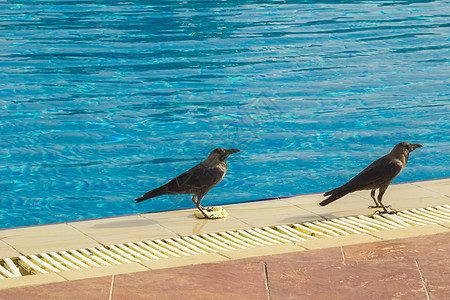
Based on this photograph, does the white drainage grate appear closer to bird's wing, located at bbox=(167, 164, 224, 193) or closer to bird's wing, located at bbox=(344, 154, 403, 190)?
bird's wing, located at bbox=(344, 154, 403, 190)

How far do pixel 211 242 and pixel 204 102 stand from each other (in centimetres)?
656

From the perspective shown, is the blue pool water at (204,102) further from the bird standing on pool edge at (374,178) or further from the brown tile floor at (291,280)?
the brown tile floor at (291,280)

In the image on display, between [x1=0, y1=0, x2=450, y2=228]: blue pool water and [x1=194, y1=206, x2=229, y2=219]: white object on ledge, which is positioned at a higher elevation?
[x1=0, y1=0, x2=450, y2=228]: blue pool water

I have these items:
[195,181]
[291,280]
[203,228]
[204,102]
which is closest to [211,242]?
[203,228]

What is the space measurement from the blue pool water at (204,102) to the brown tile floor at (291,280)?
3568 millimetres

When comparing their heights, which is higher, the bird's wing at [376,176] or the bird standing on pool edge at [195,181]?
the bird standing on pool edge at [195,181]

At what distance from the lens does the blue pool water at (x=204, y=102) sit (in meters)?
9.24

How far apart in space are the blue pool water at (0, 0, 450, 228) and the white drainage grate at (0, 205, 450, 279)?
8.53 feet

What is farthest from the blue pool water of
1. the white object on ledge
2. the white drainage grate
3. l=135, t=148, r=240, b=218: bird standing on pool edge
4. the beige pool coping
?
the white drainage grate

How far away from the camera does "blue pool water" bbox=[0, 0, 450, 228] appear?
30.3 feet

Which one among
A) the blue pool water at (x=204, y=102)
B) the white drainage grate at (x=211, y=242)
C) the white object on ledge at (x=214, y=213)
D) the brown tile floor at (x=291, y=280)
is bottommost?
the brown tile floor at (x=291, y=280)

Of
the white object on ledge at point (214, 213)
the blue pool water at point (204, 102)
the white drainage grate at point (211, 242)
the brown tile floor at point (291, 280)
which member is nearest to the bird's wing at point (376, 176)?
the white drainage grate at point (211, 242)

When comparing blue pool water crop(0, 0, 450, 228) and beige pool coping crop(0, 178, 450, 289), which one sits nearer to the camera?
beige pool coping crop(0, 178, 450, 289)

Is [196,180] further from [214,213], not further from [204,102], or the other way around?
[204,102]
